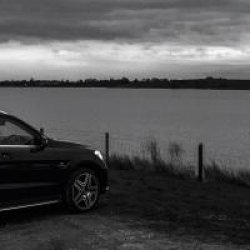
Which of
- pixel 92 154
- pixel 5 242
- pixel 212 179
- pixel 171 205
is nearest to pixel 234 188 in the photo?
pixel 212 179

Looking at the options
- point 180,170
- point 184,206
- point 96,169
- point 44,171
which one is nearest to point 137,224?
point 96,169

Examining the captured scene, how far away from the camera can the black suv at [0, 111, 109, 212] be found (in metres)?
8.55

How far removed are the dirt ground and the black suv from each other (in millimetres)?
298

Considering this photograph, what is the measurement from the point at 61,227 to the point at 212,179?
29.0 ft

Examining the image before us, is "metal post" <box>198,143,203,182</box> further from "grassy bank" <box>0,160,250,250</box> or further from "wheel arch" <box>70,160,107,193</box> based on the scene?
"wheel arch" <box>70,160,107,193</box>

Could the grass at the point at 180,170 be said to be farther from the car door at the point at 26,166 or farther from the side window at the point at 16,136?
the side window at the point at 16,136

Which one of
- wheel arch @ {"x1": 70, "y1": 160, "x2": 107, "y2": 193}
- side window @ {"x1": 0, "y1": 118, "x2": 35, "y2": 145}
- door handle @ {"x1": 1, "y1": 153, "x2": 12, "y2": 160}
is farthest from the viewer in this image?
wheel arch @ {"x1": 70, "y1": 160, "x2": 107, "y2": 193}

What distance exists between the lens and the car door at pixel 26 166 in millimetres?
8484

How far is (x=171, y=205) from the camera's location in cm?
1062

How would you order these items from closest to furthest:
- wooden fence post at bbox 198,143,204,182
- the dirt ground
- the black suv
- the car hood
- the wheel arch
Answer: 1. the dirt ground
2. the black suv
3. the car hood
4. the wheel arch
5. wooden fence post at bbox 198,143,204,182

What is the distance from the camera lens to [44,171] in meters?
8.98

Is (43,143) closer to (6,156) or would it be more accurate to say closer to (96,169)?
(6,156)

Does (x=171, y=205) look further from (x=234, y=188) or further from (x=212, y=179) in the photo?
(x=212, y=179)

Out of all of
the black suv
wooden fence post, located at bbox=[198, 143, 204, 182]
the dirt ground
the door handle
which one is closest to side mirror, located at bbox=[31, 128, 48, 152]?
the black suv
